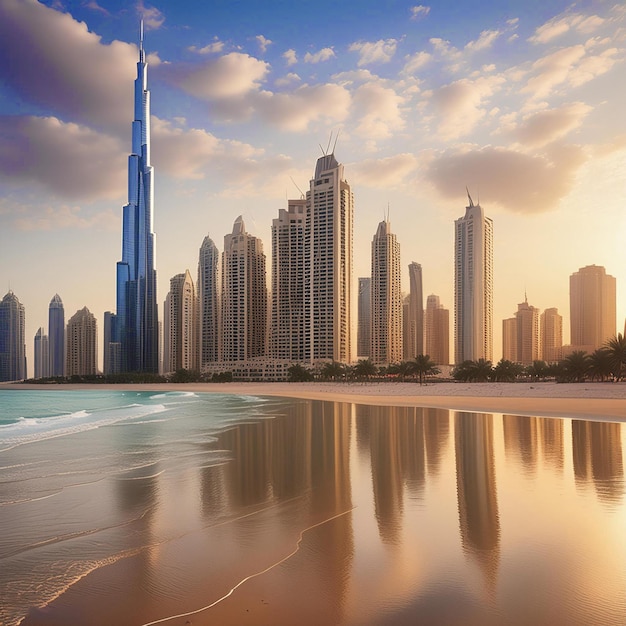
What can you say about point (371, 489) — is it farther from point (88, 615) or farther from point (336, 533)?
point (88, 615)

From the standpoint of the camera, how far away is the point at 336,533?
32.1 ft

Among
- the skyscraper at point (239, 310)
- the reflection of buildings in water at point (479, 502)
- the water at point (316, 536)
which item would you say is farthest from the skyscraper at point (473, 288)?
the water at point (316, 536)

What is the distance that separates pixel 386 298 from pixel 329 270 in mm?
32836

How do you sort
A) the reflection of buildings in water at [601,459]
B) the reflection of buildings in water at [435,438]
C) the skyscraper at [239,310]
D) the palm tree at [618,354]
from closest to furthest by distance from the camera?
1. the reflection of buildings in water at [601,459]
2. the reflection of buildings in water at [435,438]
3. the palm tree at [618,354]
4. the skyscraper at [239,310]

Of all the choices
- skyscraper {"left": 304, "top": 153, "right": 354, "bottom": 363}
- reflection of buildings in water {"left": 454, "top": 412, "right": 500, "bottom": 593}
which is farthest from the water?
skyscraper {"left": 304, "top": 153, "right": 354, "bottom": 363}

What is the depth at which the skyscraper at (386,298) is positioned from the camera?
A: 190250 mm

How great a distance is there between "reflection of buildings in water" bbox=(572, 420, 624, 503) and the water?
0.13 metres

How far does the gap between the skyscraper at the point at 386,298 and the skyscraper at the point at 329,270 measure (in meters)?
23.2

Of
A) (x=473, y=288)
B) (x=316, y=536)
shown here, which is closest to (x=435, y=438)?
(x=316, y=536)

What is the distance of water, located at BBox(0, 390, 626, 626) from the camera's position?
264 inches

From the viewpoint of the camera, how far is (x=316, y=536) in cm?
965

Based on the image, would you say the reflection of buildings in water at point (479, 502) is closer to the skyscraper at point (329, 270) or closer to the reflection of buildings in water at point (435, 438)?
the reflection of buildings in water at point (435, 438)

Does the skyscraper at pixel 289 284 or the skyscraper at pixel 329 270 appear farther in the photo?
the skyscraper at pixel 289 284

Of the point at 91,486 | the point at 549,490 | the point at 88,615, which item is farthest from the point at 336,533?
the point at 91,486
